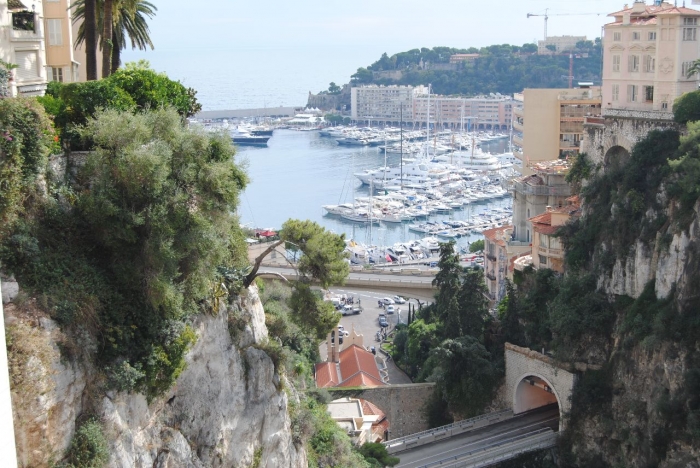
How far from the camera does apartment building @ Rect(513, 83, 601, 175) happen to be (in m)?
50.2

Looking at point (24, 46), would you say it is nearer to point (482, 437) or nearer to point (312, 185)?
point (482, 437)

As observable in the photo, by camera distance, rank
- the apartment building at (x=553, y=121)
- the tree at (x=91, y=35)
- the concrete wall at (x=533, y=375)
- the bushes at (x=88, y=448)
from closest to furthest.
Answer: the bushes at (x=88, y=448) < the tree at (x=91, y=35) < the concrete wall at (x=533, y=375) < the apartment building at (x=553, y=121)

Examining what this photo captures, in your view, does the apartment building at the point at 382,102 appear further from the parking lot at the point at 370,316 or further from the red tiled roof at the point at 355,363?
the red tiled roof at the point at 355,363

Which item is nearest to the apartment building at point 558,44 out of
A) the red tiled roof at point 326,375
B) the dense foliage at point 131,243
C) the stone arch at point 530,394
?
the red tiled roof at point 326,375

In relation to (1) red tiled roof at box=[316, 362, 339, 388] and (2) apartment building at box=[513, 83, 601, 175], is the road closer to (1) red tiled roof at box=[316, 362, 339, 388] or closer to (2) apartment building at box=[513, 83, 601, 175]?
(1) red tiled roof at box=[316, 362, 339, 388]

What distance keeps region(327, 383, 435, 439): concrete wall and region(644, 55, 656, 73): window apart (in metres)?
15.3

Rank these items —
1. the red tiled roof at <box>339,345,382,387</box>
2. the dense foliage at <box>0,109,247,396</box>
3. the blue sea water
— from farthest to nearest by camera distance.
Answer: the blue sea water → the red tiled roof at <box>339,345,382,387</box> → the dense foliage at <box>0,109,247,396</box>

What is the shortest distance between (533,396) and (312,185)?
237 ft

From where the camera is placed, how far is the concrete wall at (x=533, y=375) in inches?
1356

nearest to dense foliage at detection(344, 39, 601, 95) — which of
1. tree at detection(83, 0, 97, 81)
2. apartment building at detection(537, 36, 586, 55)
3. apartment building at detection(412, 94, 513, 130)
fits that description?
apartment building at detection(537, 36, 586, 55)

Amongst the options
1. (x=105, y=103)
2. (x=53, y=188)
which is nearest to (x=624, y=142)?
(x=105, y=103)

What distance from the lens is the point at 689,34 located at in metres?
37.7

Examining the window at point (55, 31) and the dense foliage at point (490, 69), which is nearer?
the window at point (55, 31)

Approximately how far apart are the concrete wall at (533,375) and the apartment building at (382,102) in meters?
127
